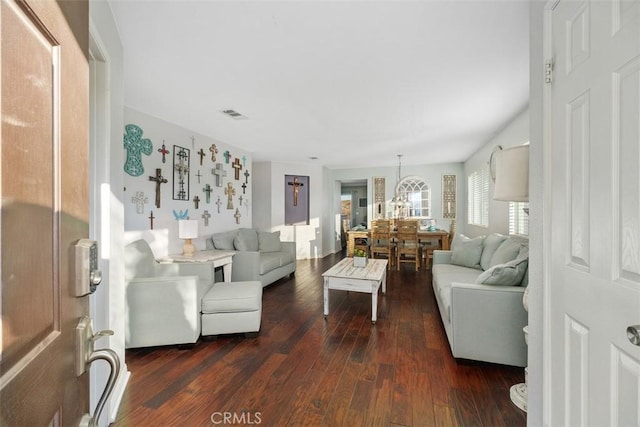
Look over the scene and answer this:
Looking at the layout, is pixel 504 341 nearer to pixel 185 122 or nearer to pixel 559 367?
pixel 559 367

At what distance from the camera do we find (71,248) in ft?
2.01

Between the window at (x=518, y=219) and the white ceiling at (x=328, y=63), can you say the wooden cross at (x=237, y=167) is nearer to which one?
the white ceiling at (x=328, y=63)

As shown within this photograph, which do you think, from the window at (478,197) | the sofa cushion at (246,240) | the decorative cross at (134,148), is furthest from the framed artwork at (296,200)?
the window at (478,197)

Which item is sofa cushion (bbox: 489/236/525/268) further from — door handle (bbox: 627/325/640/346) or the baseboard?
the baseboard

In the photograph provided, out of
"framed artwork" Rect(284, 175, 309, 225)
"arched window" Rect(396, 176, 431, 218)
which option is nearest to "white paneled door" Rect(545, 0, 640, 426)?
"framed artwork" Rect(284, 175, 309, 225)

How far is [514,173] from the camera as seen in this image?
5.44 ft

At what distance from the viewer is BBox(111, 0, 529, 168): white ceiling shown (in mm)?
1647

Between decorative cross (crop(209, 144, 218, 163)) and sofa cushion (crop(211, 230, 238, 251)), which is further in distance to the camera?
decorative cross (crop(209, 144, 218, 163))

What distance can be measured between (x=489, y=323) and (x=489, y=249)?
159 cm

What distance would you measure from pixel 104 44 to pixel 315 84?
155cm

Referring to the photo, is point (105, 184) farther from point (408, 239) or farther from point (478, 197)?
point (478, 197)

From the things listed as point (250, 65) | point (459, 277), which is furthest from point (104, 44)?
point (459, 277)

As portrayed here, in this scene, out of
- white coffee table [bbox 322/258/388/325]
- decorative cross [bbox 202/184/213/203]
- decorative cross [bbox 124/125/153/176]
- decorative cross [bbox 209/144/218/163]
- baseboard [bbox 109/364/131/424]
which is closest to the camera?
baseboard [bbox 109/364/131/424]

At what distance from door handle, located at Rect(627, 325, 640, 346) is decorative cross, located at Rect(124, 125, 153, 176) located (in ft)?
12.8
